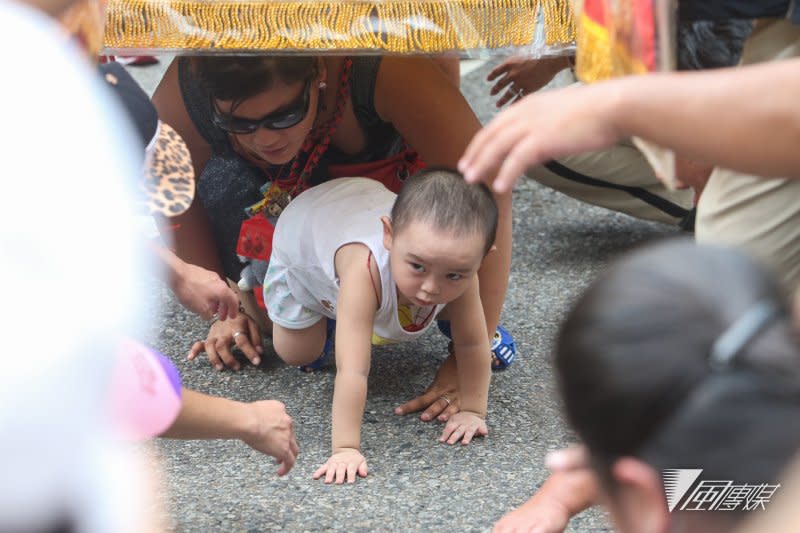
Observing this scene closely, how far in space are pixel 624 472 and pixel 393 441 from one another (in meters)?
→ 1.29

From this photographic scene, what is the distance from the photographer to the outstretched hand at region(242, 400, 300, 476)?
1.74 m

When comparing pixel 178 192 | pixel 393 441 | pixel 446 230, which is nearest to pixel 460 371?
pixel 393 441

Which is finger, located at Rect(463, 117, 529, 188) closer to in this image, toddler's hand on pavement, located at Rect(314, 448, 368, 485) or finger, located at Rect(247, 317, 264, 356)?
toddler's hand on pavement, located at Rect(314, 448, 368, 485)

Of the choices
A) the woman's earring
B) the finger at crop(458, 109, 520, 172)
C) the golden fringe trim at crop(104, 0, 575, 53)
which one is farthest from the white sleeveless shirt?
the finger at crop(458, 109, 520, 172)

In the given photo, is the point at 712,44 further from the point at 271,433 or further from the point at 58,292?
the point at 58,292

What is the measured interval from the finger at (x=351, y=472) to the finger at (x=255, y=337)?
0.58 m

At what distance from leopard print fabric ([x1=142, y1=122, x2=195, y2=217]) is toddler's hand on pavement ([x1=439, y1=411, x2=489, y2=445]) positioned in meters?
0.86

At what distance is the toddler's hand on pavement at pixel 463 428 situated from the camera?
2207mm

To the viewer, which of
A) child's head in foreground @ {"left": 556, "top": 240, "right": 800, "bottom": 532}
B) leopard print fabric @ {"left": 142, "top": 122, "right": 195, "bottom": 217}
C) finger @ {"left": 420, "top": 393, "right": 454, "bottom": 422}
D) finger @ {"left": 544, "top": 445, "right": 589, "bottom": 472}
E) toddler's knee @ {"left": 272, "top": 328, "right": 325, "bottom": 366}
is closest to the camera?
child's head in foreground @ {"left": 556, "top": 240, "right": 800, "bottom": 532}

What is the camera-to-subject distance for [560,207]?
3484 millimetres

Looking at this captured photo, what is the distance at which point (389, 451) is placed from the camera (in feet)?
7.16

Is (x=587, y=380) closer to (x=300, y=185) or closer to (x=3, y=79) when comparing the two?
(x=3, y=79)

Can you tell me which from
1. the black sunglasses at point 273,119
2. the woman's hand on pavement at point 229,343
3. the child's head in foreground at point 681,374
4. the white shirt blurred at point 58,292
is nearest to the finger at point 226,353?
the woman's hand on pavement at point 229,343

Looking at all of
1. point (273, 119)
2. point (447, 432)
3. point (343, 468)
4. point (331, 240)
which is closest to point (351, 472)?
point (343, 468)
